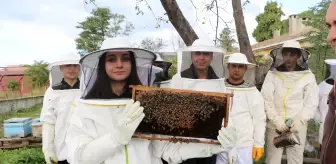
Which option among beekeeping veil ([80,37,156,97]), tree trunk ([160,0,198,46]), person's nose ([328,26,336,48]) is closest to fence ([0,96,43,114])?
tree trunk ([160,0,198,46])

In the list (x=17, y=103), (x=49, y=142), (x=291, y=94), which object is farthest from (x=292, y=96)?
(x=17, y=103)

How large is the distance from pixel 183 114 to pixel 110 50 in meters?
0.66

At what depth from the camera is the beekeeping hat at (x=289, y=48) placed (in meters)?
4.57

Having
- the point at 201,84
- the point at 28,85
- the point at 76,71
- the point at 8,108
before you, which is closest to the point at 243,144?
the point at 201,84

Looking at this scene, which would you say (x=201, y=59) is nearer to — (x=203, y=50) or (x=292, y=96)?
(x=203, y=50)

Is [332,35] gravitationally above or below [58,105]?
above

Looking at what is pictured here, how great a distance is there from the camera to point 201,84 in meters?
3.61

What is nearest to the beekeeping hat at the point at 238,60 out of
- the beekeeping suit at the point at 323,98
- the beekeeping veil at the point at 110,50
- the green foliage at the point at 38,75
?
the beekeeping suit at the point at 323,98

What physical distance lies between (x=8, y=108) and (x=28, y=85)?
13461mm

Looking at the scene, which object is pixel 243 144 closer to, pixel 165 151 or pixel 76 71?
pixel 165 151

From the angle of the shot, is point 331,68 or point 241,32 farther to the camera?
point 241,32

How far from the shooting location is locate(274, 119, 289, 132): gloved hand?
181 inches

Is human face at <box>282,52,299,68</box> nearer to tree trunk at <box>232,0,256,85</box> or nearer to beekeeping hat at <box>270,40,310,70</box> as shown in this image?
beekeeping hat at <box>270,40,310,70</box>

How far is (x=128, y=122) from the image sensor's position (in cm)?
196
